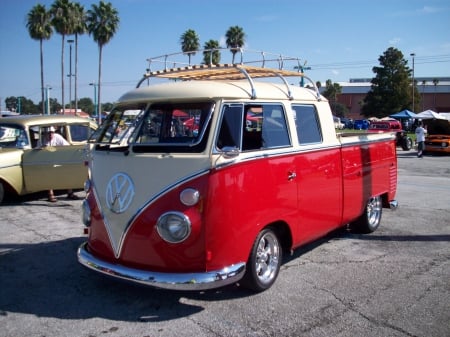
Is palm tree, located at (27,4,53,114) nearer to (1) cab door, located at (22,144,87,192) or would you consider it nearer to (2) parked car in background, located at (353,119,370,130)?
(2) parked car in background, located at (353,119,370,130)

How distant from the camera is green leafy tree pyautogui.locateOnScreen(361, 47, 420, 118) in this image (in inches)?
2384

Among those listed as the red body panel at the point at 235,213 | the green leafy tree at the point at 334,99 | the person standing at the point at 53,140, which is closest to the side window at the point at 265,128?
the red body panel at the point at 235,213

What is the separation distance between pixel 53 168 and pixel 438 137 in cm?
1968

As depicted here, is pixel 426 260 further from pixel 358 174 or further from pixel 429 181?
pixel 429 181

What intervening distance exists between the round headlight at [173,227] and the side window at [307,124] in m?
1.86

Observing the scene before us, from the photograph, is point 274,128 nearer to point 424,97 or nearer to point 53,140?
point 53,140

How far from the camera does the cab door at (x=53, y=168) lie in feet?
30.4

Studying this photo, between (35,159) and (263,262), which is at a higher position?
(35,159)

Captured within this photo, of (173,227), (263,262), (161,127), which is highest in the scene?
(161,127)

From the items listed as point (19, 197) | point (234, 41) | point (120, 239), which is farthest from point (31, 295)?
point (234, 41)

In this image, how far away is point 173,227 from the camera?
158 inches

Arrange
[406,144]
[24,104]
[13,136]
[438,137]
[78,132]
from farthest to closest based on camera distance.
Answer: [24,104], [406,144], [438,137], [78,132], [13,136]

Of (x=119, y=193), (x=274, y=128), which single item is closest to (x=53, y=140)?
(x=119, y=193)

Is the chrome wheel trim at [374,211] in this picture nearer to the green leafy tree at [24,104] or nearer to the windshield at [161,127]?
the windshield at [161,127]
